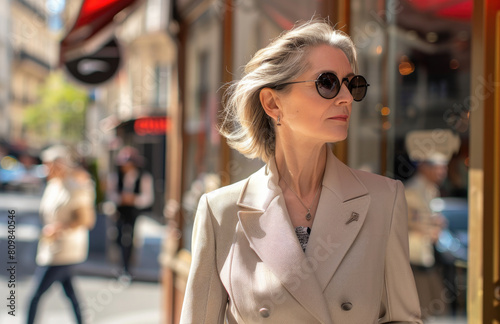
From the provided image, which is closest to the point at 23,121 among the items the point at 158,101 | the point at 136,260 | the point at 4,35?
the point at 4,35

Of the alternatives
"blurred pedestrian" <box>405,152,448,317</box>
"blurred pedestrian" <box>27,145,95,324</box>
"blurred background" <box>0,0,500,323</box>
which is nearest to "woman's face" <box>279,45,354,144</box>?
"blurred background" <box>0,0,500,323</box>

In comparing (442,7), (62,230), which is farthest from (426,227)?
(62,230)

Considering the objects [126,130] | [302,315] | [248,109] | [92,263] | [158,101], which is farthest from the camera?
[158,101]

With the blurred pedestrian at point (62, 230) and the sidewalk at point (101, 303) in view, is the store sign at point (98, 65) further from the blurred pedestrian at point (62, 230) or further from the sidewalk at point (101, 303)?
the sidewalk at point (101, 303)

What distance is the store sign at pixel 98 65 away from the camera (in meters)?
6.53

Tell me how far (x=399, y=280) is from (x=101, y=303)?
627cm

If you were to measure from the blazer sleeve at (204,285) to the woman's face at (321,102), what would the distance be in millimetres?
436

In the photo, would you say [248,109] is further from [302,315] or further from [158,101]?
[158,101]

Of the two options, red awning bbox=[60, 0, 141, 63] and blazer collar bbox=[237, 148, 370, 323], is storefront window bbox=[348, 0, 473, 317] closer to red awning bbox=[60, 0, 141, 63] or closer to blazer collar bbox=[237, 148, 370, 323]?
blazer collar bbox=[237, 148, 370, 323]

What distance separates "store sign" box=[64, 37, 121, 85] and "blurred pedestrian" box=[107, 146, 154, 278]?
272 cm

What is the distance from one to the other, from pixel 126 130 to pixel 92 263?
279 inches

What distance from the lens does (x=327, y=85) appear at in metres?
1.67

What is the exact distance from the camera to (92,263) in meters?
9.97

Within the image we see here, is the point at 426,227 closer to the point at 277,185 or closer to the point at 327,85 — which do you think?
the point at 277,185
